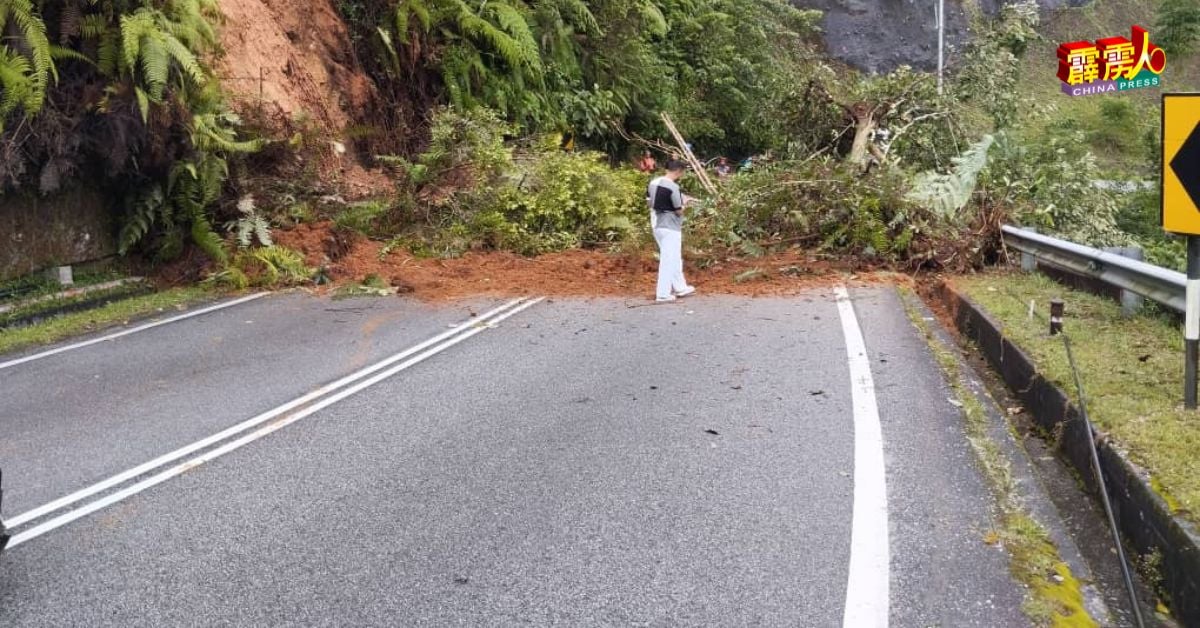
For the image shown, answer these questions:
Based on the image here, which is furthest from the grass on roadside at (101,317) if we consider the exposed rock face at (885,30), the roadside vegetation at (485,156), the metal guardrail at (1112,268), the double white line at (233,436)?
the exposed rock face at (885,30)

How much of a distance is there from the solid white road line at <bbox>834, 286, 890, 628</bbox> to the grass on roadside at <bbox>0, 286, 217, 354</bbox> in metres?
8.19

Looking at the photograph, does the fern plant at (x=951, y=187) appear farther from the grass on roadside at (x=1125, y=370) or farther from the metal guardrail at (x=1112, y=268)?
the grass on roadside at (x=1125, y=370)

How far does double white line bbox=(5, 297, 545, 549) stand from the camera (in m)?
4.98

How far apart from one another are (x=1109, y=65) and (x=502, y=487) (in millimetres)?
51305

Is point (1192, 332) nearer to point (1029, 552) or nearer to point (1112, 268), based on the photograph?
point (1029, 552)

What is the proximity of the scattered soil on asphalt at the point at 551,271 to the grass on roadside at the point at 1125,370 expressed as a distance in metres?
2.90

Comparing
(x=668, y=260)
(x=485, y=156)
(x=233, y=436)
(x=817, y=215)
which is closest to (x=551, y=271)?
(x=668, y=260)

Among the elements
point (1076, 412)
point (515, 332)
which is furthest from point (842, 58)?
point (1076, 412)

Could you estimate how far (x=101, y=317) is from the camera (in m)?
11.0

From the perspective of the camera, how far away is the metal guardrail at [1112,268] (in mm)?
6365

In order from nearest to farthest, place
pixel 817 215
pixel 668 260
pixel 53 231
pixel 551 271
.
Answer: pixel 668 260 → pixel 53 231 → pixel 551 271 → pixel 817 215

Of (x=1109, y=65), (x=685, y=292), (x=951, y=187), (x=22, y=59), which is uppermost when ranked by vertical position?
(x=1109, y=65)

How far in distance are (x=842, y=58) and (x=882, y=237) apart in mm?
41361

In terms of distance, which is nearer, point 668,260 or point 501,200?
point 668,260
